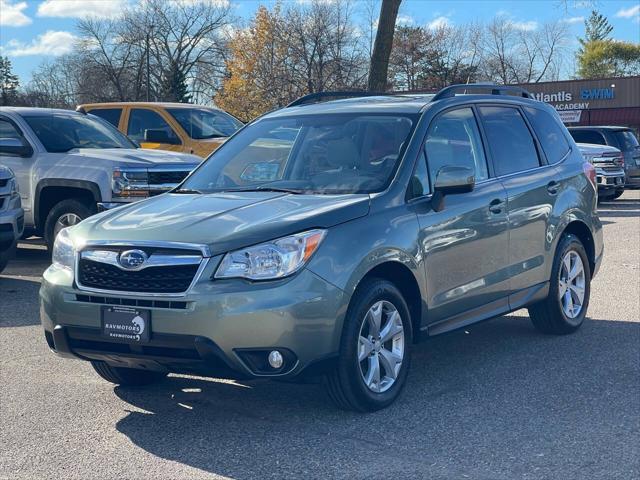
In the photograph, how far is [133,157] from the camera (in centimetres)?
1085

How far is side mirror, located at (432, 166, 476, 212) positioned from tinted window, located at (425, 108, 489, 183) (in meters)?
0.18

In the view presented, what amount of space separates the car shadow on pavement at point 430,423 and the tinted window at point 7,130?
255 inches

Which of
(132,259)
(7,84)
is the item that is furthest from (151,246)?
(7,84)

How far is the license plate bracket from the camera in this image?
4.78m

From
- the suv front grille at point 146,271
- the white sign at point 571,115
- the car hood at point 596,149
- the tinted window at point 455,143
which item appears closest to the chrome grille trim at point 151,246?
the suv front grille at point 146,271

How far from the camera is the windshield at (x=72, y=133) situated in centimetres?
1145

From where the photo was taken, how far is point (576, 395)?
5.70 m

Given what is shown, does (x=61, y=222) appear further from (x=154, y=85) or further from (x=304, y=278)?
(x=154, y=85)

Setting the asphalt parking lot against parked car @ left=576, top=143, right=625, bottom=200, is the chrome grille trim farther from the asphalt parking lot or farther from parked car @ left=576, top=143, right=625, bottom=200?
parked car @ left=576, top=143, right=625, bottom=200

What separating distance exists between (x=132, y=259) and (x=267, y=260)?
0.72 meters

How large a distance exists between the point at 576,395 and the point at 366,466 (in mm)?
1844

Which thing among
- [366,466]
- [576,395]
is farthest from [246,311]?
[576,395]

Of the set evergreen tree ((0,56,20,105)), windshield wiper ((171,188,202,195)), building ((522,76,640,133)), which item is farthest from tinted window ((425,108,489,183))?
evergreen tree ((0,56,20,105))

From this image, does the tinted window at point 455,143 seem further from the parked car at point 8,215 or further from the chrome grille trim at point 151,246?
the parked car at point 8,215
